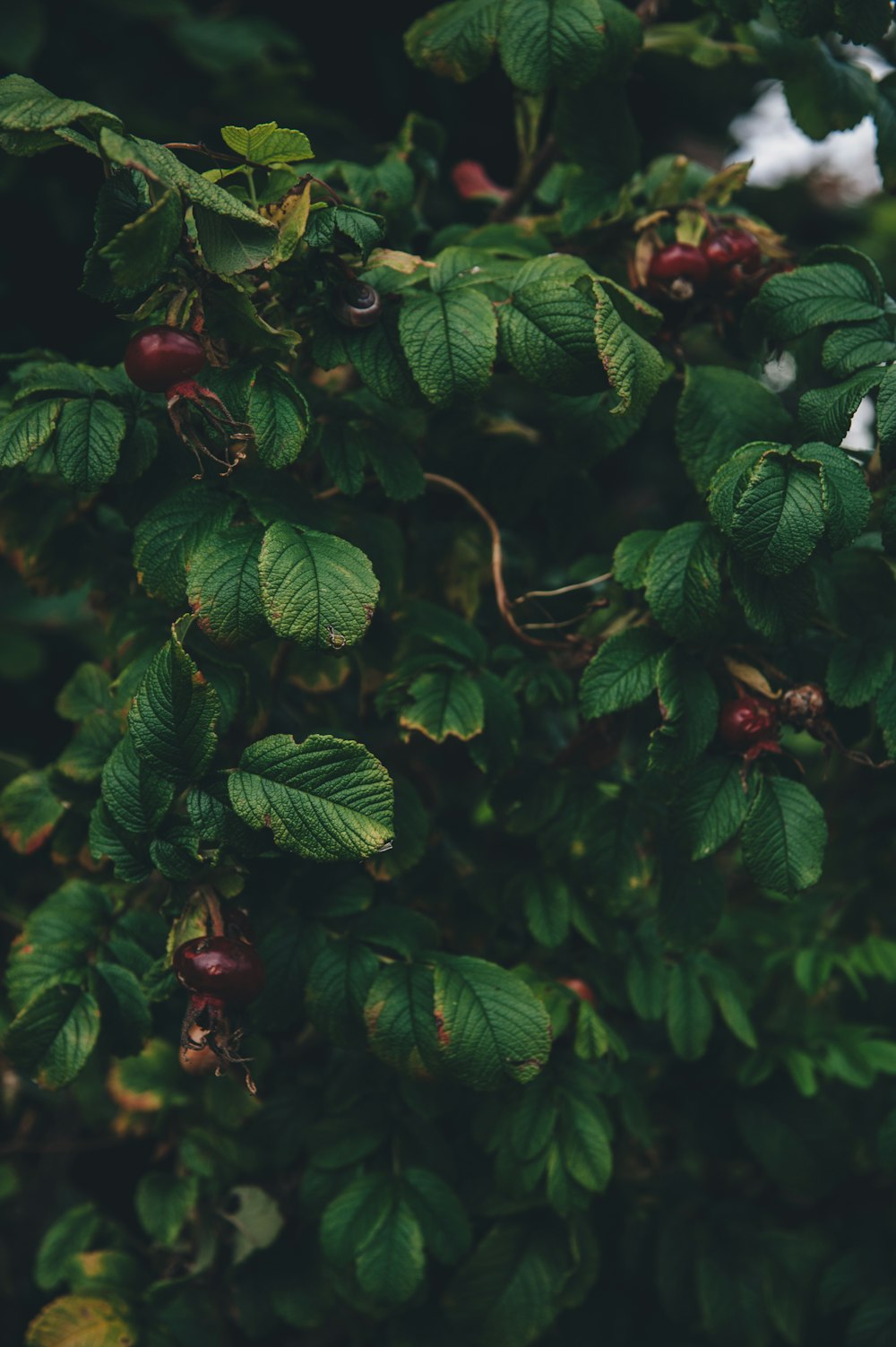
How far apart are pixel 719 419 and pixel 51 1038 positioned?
786 millimetres

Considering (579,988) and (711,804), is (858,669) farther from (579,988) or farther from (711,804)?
(579,988)

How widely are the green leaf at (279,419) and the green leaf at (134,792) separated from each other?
0.84ft

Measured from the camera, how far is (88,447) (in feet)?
3.02

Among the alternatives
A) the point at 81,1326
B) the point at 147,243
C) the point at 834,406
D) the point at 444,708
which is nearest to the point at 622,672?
the point at 444,708

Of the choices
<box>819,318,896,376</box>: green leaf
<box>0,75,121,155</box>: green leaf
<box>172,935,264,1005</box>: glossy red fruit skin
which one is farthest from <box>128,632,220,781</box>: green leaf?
<box>819,318,896,376</box>: green leaf

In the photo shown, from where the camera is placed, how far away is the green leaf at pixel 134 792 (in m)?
0.91

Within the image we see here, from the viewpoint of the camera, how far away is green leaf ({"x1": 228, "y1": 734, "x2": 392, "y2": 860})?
835mm

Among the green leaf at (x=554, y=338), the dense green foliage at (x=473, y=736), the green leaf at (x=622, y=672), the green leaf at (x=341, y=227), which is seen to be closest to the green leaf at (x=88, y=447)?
the dense green foliage at (x=473, y=736)

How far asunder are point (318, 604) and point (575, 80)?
60cm

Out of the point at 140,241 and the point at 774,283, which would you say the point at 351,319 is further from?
the point at 774,283

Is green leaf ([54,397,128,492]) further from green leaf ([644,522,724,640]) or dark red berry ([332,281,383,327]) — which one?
green leaf ([644,522,724,640])

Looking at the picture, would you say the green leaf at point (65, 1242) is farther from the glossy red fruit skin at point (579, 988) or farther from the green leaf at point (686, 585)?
the green leaf at point (686, 585)

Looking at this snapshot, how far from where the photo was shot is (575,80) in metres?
1.09

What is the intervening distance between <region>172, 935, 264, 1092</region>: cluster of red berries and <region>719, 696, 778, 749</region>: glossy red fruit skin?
0.44 m
